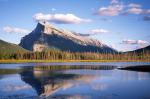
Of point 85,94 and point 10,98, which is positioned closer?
point 10,98

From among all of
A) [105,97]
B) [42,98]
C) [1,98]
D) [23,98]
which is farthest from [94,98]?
[1,98]

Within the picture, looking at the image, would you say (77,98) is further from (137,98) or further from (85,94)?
(137,98)

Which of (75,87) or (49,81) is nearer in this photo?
(75,87)

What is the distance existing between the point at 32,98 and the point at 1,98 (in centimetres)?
410

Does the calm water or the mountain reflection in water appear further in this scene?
the mountain reflection in water

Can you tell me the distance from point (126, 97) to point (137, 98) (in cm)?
167

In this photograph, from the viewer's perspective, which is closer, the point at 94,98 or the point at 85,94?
the point at 94,98

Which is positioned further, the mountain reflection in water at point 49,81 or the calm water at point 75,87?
the mountain reflection in water at point 49,81

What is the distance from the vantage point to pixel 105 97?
38.8 metres

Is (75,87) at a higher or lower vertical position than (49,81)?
lower

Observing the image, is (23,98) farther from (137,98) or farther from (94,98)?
(137,98)

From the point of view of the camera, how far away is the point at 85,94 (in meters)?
42.4

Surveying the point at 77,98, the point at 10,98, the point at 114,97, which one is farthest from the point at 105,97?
the point at 10,98

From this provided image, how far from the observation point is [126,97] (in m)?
38.8
